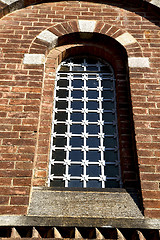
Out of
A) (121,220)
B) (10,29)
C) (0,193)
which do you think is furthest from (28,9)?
(121,220)

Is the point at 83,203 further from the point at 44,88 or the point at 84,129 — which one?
the point at 44,88

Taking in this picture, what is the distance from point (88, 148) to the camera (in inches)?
166

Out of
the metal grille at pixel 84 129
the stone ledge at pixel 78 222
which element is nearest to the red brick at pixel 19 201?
the stone ledge at pixel 78 222

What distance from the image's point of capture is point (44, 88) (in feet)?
15.5

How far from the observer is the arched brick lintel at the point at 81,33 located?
504cm

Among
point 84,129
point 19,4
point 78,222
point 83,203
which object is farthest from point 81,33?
point 78,222

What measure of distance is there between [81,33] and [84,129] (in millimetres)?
1873

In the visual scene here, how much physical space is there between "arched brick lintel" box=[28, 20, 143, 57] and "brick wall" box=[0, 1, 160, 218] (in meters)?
0.02

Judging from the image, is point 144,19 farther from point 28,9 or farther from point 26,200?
point 26,200

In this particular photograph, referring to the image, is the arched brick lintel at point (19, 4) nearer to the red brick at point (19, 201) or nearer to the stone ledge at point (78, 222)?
the red brick at point (19, 201)

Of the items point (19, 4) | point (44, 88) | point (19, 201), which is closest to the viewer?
point (19, 201)

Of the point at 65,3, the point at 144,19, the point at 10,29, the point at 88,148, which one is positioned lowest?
the point at 88,148

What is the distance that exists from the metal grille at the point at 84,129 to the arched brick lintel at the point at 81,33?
0.45 meters

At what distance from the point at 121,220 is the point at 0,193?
1320 millimetres
